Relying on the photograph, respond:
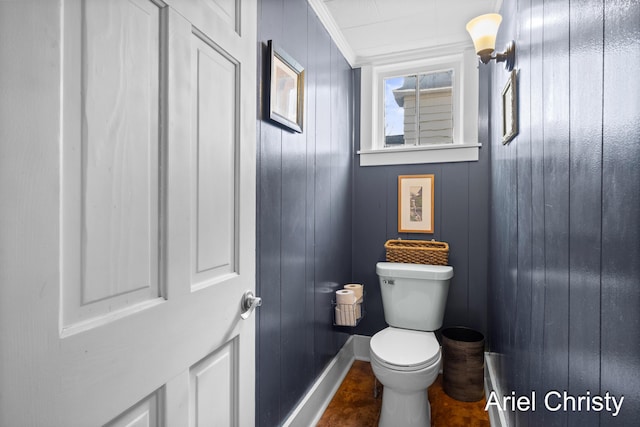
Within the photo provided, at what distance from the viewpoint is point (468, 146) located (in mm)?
2342

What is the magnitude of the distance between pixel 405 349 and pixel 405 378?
0.61 ft

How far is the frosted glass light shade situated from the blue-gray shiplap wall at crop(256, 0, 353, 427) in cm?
84

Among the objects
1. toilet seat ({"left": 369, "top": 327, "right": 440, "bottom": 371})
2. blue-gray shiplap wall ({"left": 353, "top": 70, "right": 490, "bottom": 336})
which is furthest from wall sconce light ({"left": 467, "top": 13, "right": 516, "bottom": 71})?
toilet seat ({"left": 369, "top": 327, "right": 440, "bottom": 371})

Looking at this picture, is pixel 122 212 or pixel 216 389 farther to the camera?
pixel 216 389

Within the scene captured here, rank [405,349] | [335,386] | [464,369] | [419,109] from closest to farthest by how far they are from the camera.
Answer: [405,349] < [464,369] < [335,386] < [419,109]

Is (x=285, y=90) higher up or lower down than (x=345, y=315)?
higher up

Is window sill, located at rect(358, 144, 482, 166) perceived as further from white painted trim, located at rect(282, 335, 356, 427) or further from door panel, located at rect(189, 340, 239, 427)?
door panel, located at rect(189, 340, 239, 427)

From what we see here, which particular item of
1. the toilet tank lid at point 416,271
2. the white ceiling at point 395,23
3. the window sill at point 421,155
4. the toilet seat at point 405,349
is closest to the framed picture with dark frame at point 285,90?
the white ceiling at point 395,23

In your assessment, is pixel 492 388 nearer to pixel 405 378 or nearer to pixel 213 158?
pixel 405 378

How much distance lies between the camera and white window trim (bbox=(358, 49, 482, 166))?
7.75 feet

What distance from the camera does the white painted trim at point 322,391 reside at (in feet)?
5.50

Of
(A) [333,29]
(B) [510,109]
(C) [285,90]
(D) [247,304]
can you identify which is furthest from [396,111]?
(D) [247,304]

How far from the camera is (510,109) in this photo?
149 centimetres

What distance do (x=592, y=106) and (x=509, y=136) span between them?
0.83m
